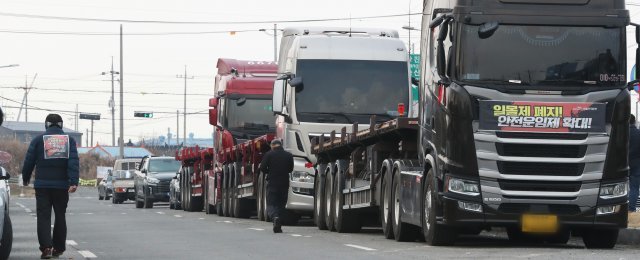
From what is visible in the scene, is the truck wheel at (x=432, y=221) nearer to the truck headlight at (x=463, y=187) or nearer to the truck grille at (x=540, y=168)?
the truck headlight at (x=463, y=187)

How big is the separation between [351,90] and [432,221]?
8208mm

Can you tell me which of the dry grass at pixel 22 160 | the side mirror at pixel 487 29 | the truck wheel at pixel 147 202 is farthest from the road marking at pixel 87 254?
the dry grass at pixel 22 160

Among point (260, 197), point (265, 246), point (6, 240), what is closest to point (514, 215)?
point (265, 246)

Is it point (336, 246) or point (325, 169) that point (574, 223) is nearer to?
point (336, 246)

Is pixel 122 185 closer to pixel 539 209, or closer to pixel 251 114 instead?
pixel 251 114

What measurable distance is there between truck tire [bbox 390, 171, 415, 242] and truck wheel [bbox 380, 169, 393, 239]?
0.58 ft

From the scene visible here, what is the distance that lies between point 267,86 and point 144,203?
16229 mm

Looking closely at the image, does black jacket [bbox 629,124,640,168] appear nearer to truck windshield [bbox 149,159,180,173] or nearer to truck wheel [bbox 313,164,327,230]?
truck wheel [bbox 313,164,327,230]

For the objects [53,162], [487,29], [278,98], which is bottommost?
[53,162]

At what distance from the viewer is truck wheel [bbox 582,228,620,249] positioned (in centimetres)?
1841

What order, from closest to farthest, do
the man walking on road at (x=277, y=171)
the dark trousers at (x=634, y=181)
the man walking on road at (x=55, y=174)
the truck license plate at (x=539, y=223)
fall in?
1. the man walking on road at (x=55, y=174)
2. the truck license plate at (x=539, y=223)
3. the dark trousers at (x=634, y=181)
4. the man walking on road at (x=277, y=171)

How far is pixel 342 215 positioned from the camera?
2375cm

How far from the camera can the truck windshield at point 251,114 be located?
111 feet

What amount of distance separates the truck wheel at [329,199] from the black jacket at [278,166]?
2.32 feet
